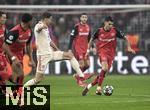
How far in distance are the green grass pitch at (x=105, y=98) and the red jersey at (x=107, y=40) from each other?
1192mm

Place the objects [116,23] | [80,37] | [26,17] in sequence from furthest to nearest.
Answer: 1. [116,23]
2. [80,37]
3. [26,17]

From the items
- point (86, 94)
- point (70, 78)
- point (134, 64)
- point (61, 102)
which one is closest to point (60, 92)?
point (86, 94)

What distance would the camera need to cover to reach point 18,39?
57.5 feet

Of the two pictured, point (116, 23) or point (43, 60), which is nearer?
point (43, 60)

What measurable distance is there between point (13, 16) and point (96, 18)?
3.81 meters

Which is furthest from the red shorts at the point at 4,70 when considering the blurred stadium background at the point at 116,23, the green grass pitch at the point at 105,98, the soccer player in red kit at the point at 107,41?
the blurred stadium background at the point at 116,23

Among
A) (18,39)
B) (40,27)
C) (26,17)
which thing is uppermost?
(26,17)

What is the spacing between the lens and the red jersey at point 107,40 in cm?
1983

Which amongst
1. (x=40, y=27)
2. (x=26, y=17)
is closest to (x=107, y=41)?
(x=40, y=27)

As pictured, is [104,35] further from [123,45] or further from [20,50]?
[123,45]

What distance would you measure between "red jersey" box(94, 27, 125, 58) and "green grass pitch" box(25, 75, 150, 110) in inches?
46.9

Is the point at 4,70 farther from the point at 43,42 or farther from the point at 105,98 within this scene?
the point at 105,98

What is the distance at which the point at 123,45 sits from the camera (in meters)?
30.8

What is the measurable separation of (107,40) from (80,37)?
4.29 meters
